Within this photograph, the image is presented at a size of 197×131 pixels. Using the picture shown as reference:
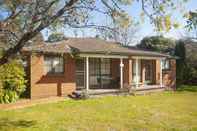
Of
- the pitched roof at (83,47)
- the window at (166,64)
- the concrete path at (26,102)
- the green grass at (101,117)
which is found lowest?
the green grass at (101,117)

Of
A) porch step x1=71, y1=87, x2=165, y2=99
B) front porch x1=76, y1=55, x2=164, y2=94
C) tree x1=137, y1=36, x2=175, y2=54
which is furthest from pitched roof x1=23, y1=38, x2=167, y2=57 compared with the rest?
tree x1=137, y1=36, x2=175, y2=54

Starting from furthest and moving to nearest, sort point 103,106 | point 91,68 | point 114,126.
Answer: point 91,68, point 103,106, point 114,126

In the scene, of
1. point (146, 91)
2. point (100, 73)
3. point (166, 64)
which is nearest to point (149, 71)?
point (166, 64)

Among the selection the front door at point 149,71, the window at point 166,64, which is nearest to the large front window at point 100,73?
the front door at point 149,71

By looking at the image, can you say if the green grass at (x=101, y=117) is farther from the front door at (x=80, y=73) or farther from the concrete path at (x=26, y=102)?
the front door at (x=80, y=73)

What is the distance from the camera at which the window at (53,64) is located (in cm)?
2492

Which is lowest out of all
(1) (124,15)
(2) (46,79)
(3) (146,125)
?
(3) (146,125)

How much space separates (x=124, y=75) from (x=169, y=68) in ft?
27.7

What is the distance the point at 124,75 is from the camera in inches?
1236

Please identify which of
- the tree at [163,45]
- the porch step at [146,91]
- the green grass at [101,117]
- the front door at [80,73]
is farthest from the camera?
the tree at [163,45]

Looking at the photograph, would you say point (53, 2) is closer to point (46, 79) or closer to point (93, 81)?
point (46, 79)

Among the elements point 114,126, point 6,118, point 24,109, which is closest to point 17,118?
point 6,118

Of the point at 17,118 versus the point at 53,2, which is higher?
the point at 53,2

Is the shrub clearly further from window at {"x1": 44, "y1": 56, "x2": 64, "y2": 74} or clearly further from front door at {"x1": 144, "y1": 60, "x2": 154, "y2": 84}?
front door at {"x1": 144, "y1": 60, "x2": 154, "y2": 84}
